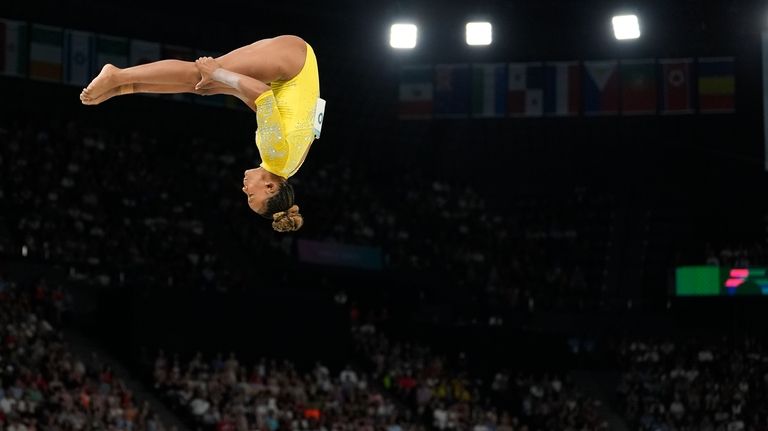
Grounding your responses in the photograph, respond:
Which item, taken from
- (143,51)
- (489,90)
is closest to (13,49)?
(143,51)

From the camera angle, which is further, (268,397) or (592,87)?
(592,87)

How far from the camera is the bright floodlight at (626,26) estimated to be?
24.0 metres

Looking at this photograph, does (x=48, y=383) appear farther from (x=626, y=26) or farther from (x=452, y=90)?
(x=452, y=90)

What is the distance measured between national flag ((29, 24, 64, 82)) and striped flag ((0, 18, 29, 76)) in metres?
0.16

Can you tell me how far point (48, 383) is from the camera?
816 inches

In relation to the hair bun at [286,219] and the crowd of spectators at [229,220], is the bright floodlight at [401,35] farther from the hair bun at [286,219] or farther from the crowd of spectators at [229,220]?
the hair bun at [286,219]

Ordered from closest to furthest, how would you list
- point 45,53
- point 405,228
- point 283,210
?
point 283,210
point 45,53
point 405,228

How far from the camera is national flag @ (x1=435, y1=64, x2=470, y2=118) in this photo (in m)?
35.1

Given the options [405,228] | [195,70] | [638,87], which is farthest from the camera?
[638,87]

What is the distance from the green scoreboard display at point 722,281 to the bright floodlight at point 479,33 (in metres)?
9.41

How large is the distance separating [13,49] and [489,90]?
12.6m

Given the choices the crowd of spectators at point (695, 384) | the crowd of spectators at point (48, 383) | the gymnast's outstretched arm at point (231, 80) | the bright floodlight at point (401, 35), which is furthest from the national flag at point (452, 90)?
the gymnast's outstretched arm at point (231, 80)

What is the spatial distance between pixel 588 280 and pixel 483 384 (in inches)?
270

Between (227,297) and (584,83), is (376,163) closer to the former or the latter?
(584,83)
